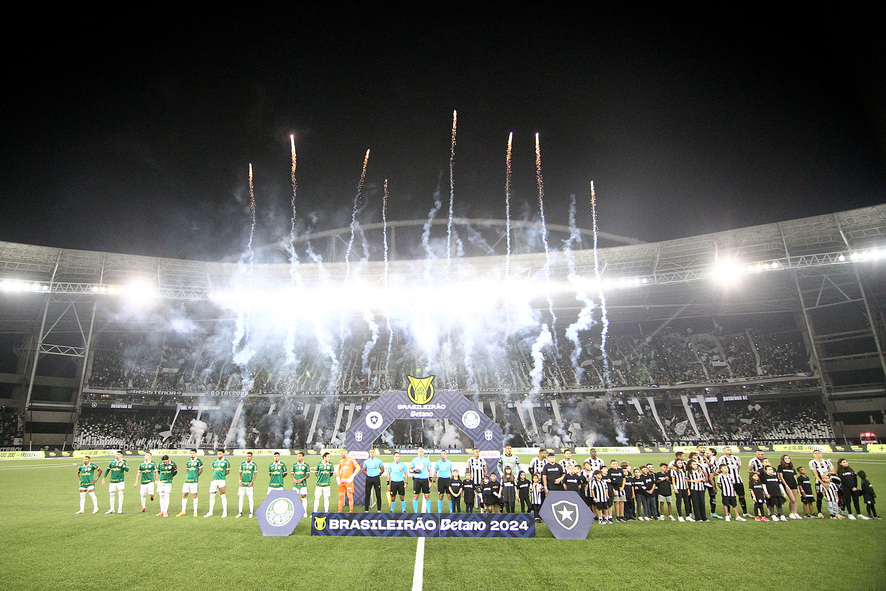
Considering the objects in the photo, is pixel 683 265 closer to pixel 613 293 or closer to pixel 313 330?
pixel 613 293

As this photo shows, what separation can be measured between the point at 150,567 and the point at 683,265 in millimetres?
39551

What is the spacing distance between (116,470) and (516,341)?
4333 cm

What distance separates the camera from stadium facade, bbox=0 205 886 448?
36781mm

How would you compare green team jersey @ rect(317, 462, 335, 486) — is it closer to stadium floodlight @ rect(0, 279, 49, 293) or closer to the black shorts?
the black shorts

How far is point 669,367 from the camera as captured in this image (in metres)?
46.8

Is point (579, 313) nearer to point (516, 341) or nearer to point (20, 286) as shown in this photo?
point (516, 341)

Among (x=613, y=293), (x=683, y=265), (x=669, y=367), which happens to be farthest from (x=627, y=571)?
(x=669, y=367)

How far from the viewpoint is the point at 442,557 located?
9.13 m

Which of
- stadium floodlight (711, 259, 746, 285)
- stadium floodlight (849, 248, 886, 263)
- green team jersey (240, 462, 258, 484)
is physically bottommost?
green team jersey (240, 462, 258, 484)

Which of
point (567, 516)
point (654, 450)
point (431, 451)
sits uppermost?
point (567, 516)

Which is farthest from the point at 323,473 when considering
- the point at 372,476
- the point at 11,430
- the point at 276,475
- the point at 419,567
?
the point at 11,430

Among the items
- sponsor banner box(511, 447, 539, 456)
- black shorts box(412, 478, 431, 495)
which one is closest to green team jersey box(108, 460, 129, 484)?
black shorts box(412, 478, 431, 495)

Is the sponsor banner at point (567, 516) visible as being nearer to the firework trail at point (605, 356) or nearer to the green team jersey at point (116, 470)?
the green team jersey at point (116, 470)

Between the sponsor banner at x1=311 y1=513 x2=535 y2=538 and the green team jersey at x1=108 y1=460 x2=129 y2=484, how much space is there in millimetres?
8255
